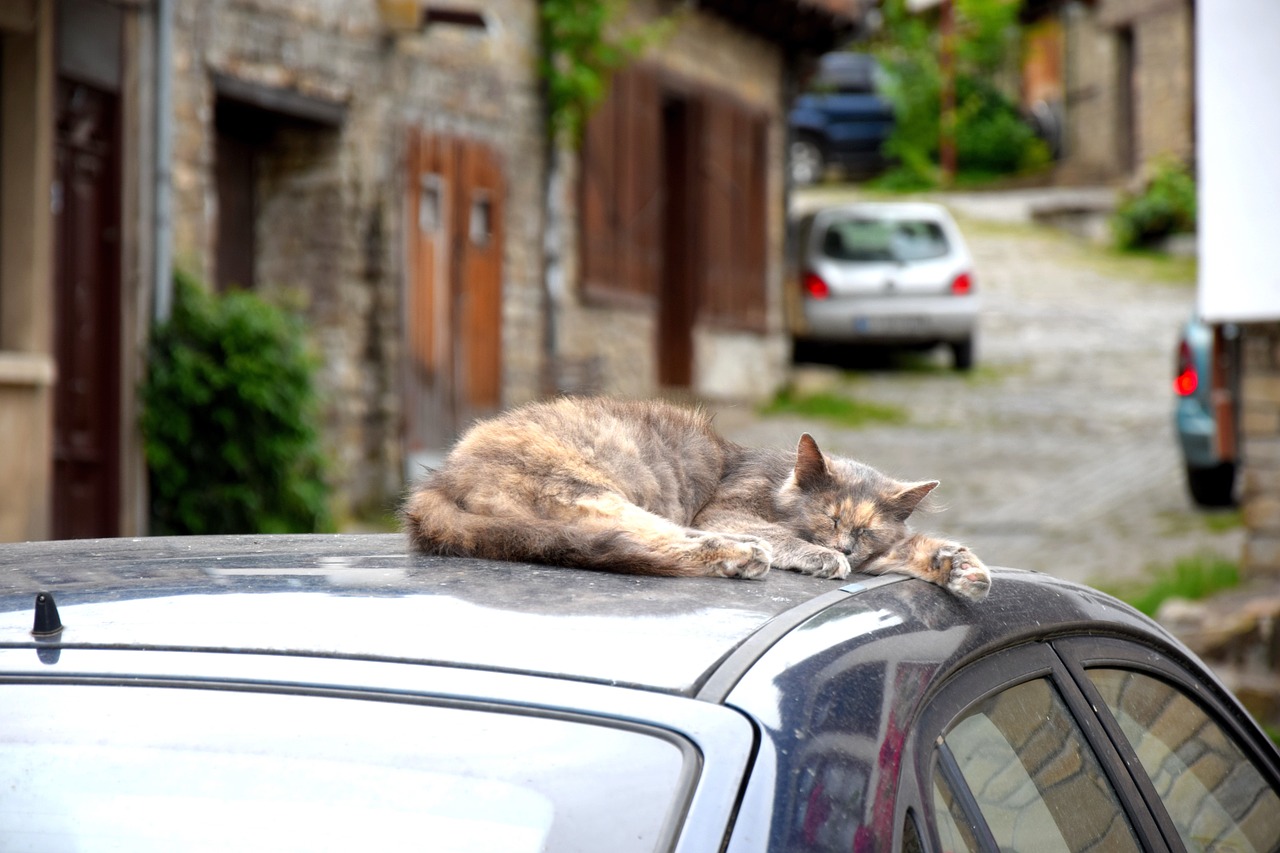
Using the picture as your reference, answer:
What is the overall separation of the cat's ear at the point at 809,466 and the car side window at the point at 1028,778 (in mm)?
1140

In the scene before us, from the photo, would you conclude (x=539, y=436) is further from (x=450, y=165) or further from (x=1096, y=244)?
(x=1096, y=244)

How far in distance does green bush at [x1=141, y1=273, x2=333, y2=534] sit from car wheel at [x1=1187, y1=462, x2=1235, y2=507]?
675 centimetres

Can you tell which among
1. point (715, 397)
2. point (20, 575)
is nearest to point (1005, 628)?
point (20, 575)

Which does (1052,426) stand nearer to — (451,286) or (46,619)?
(451,286)

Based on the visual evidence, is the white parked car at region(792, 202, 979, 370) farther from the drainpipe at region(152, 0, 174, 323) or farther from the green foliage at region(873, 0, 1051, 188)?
the green foliage at region(873, 0, 1051, 188)

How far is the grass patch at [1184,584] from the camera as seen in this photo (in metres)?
9.09

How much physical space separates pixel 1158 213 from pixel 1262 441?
18148mm

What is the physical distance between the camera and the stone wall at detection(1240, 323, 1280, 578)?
903 cm

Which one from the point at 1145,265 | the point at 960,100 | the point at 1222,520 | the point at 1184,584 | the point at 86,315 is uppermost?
the point at 960,100

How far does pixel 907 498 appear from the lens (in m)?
3.39

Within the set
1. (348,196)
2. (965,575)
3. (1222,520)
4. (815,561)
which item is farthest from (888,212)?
(965,575)

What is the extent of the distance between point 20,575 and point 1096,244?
26607 millimetres

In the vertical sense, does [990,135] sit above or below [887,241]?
above

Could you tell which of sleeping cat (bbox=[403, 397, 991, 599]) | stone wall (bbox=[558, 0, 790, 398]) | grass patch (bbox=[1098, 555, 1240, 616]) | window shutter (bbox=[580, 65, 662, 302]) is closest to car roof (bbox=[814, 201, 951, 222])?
stone wall (bbox=[558, 0, 790, 398])
